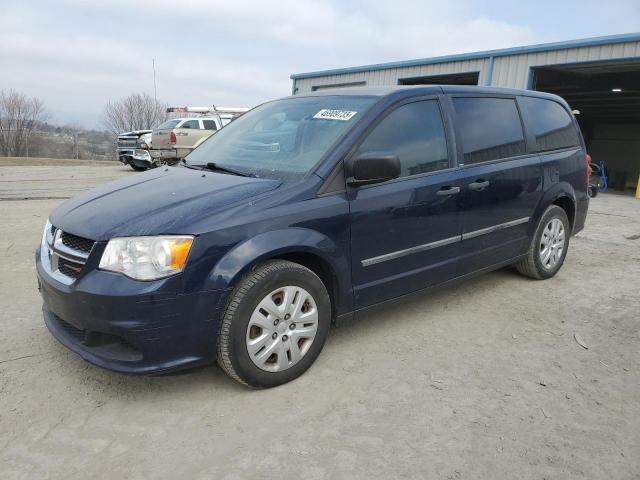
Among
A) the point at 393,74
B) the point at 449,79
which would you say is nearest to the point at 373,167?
the point at 393,74

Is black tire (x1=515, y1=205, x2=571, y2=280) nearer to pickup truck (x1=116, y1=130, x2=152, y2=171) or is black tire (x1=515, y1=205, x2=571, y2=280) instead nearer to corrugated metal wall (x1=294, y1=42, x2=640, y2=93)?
corrugated metal wall (x1=294, y1=42, x2=640, y2=93)

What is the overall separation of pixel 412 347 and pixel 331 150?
141 cm

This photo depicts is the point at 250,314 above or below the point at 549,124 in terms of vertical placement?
below

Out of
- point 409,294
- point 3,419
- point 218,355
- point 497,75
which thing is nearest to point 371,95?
point 409,294

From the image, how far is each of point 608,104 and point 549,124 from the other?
2157 centimetres

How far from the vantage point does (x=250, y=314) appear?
8.68 ft

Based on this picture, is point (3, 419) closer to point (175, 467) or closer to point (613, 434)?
point (175, 467)

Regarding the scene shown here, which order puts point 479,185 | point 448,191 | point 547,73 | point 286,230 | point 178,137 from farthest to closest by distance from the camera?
point 547,73, point 178,137, point 479,185, point 448,191, point 286,230

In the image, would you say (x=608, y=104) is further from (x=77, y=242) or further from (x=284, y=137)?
(x=77, y=242)

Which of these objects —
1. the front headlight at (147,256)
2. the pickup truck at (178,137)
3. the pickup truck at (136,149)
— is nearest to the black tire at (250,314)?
the front headlight at (147,256)

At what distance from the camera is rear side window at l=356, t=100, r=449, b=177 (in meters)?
3.26

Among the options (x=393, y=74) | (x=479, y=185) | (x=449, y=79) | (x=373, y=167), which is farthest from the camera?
(x=449, y=79)

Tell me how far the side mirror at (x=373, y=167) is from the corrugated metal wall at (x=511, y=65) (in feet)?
37.9

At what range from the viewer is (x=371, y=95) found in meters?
3.41
